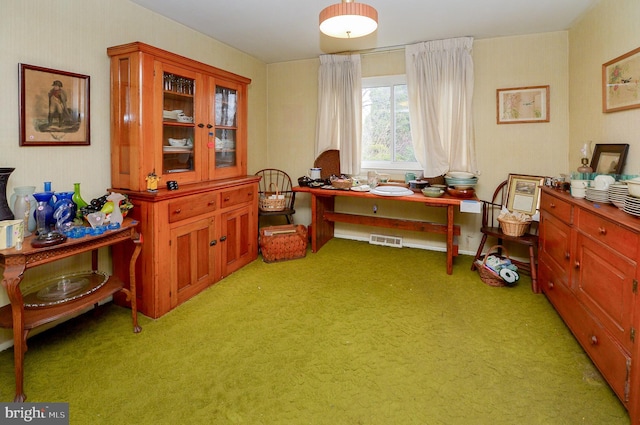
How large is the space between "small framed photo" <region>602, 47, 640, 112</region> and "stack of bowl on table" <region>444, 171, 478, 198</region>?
47.2 inches

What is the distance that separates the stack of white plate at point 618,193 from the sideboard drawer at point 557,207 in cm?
27

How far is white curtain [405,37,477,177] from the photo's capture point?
148 inches

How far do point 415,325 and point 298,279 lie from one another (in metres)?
1.26

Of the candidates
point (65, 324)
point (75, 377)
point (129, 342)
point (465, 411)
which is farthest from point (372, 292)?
point (65, 324)

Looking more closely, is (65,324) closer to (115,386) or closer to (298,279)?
(115,386)

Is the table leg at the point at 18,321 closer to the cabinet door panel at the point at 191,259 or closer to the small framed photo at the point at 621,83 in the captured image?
the cabinet door panel at the point at 191,259

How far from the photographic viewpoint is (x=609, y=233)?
181 centimetres

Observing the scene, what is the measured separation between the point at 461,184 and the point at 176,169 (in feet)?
9.05

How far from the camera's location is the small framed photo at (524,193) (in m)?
3.48

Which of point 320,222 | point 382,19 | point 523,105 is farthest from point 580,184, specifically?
point 320,222

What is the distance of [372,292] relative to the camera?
309 centimetres

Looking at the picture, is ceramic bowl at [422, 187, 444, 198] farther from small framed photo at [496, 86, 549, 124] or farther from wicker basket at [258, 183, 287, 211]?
wicker basket at [258, 183, 287, 211]

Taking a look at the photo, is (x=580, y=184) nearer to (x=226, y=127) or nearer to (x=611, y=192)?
(x=611, y=192)

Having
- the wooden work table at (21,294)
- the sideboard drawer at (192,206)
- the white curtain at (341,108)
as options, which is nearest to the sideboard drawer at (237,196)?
the sideboard drawer at (192,206)
